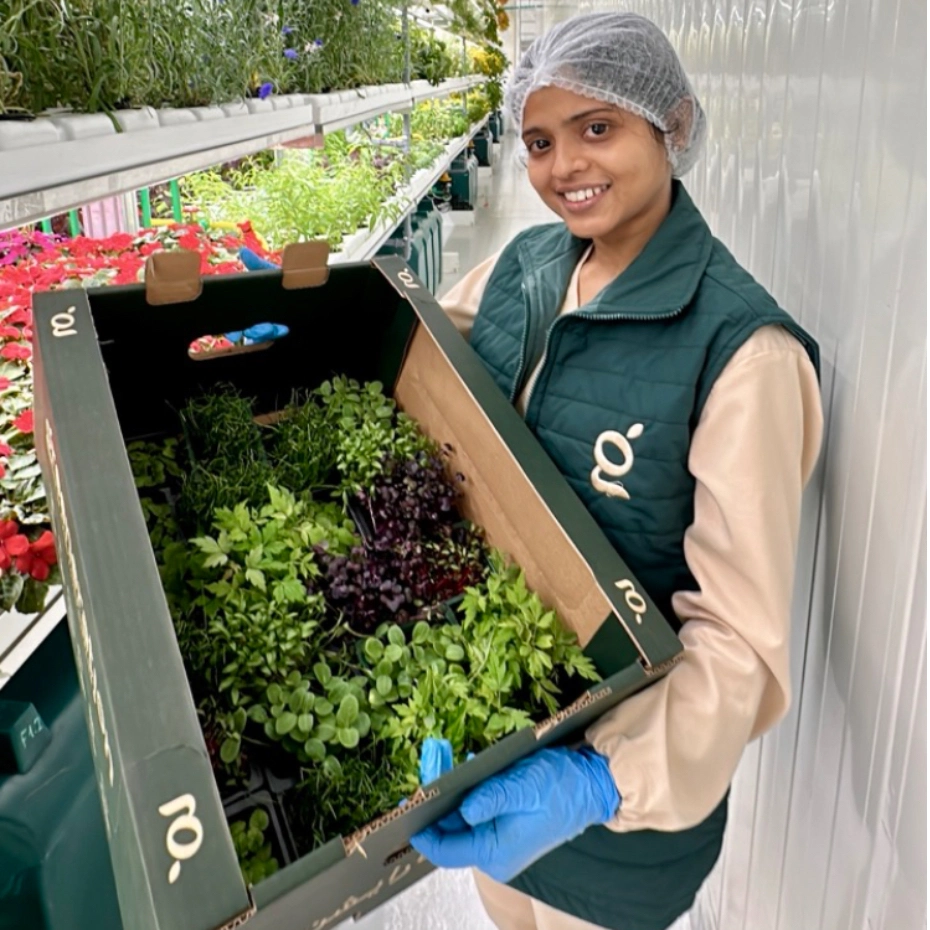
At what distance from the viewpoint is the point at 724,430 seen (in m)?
1.01

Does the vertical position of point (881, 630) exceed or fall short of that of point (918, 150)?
it falls short

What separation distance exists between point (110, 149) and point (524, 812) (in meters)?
1.02

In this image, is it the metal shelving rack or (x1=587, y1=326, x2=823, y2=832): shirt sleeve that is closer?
the metal shelving rack

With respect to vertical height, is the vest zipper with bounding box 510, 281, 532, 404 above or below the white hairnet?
below

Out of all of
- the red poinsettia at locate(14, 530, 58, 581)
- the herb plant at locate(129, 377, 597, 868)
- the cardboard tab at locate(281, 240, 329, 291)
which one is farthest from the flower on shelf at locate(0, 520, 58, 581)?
the cardboard tab at locate(281, 240, 329, 291)

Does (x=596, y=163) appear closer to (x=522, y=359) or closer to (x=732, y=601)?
(x=522, y=359)

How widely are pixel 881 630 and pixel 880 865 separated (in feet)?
0.95

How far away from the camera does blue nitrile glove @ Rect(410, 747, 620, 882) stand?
3.04 ft

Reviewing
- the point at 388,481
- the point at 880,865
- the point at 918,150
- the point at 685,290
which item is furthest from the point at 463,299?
the point at 880,865

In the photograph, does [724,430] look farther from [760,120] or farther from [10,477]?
Result: [10,477]

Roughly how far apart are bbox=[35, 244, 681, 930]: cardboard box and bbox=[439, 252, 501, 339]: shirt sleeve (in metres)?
0.14

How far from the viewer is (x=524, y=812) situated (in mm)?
974

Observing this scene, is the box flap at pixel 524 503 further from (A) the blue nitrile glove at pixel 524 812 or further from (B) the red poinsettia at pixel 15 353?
(B) the red poinsettia at pixel 15 353

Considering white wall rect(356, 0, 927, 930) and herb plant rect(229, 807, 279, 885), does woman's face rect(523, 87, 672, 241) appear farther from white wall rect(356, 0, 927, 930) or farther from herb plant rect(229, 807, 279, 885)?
herb plant rect(229, 807, 279, 885)
